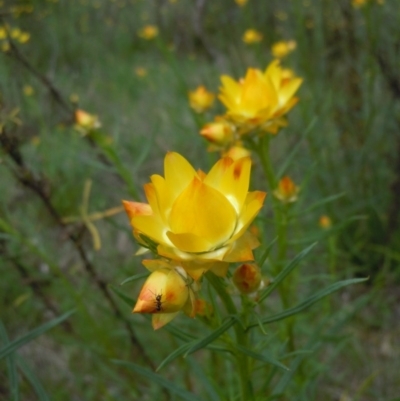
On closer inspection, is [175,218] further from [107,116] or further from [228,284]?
[107,116]

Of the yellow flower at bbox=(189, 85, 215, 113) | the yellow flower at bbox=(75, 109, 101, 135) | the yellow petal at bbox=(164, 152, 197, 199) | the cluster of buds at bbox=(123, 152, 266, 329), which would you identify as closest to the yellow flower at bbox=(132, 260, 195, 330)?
the cluster of buds at bbox=(123, 152, 266, 329)

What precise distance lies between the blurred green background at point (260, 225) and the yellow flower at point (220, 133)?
21cm

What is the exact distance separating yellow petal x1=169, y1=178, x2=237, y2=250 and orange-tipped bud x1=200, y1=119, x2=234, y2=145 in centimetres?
46

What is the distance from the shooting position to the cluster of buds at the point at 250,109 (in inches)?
43.7

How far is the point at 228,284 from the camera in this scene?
82 centimetres

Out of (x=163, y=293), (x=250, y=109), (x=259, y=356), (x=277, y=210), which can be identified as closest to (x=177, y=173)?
(x=163, y=293)

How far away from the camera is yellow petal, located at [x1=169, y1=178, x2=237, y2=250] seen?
69cm

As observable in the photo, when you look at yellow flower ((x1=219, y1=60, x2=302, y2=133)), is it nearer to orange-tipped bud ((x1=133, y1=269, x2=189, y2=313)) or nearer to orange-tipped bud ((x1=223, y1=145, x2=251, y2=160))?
orange-tipped bud ((x1=223, y1=145, x2=251, y2=160))

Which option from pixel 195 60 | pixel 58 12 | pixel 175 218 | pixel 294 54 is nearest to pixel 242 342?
pixel 175 218

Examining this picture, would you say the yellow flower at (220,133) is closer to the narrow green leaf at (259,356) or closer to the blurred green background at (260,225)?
the blurred green background at (260,225)

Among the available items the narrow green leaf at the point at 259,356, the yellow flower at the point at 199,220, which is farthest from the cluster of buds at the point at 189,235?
the narrow green leaf at the point at 259,356

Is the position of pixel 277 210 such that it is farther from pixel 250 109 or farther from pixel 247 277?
pixel 247 277

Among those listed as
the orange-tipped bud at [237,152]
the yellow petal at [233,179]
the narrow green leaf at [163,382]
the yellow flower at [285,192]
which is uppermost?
the yellow petal at [233,179]

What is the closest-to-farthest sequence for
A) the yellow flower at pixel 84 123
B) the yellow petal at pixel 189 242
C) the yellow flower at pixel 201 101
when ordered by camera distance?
1. the yellow petal at pixel 189 242
2. the yellow flower at pixel 84 123
3. the yellow flower at pixel 201 101
